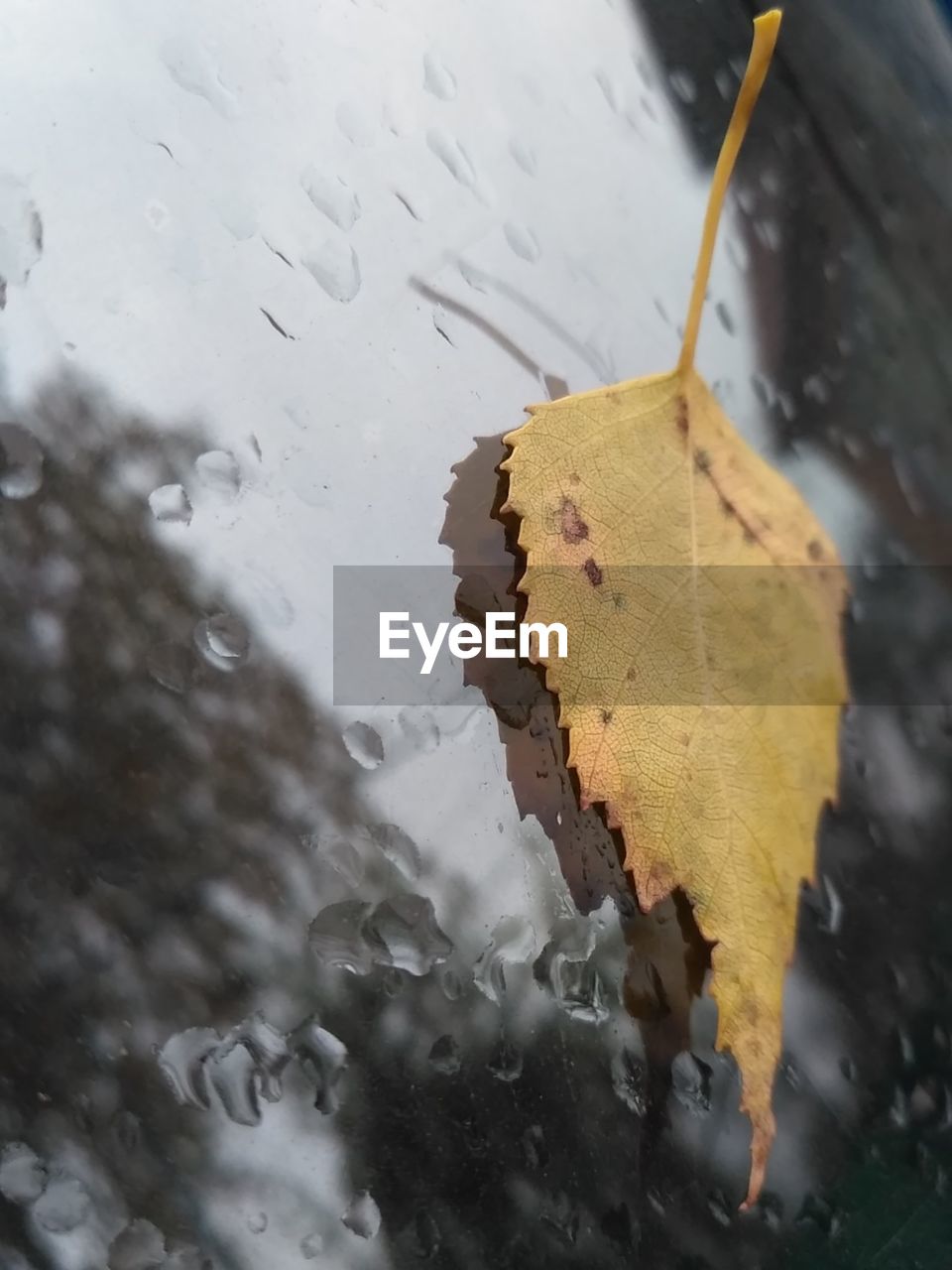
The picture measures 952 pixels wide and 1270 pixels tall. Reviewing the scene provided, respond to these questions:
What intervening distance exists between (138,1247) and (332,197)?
0.29 metres

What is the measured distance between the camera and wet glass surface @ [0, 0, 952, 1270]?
24 centimetres

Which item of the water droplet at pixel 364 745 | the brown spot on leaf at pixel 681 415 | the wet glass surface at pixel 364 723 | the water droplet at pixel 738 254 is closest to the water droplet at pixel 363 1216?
the wet glass surface at pixel 364 723

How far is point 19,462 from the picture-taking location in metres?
0.27

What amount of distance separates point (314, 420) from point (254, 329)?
0.11 feet

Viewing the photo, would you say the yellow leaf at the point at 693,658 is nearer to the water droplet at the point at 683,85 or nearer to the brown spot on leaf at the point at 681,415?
the brown spot on leaf at the point at 681,415

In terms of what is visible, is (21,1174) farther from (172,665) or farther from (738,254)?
(738,254)

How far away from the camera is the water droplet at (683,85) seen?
404 mm

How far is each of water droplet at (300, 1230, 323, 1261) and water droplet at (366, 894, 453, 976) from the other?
6 cm

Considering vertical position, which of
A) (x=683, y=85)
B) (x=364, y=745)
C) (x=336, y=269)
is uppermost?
(x=683, y=85)

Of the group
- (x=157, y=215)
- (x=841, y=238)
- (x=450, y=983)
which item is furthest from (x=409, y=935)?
(x=841, y=238)

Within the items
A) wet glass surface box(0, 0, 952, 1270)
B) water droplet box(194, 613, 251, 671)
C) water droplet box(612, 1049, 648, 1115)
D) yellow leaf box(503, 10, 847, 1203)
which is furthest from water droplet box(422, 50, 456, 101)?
water droplet box(612, 1049, 648, 1115)

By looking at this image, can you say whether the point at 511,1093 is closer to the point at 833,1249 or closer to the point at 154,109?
the point at 833,1249

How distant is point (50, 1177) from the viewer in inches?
8.7

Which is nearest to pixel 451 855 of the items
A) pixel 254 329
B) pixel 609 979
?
pixel 609 979
